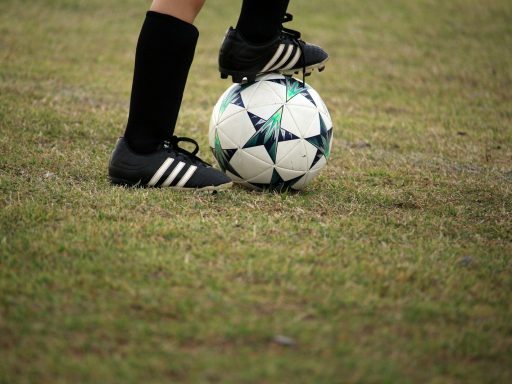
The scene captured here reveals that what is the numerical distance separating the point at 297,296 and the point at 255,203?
1.04 metres

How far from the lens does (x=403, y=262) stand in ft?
8.54

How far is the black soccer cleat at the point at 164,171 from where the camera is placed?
3.34 m

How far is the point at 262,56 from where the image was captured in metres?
3.42

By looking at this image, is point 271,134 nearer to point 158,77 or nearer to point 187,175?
point 187,175

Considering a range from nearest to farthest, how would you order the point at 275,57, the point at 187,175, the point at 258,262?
the point at 258,262, the point at 187,175, the point at 275,57

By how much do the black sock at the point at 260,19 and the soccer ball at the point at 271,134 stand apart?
9.0 inches

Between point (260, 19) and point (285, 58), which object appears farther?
point (285, 58)

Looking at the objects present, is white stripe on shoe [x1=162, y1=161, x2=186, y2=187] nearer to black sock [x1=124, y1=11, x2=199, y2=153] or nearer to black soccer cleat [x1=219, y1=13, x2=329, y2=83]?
black sock [x1=124, y1=11, x2=199, y2=153]

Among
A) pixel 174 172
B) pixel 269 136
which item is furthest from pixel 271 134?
pixel 174 172

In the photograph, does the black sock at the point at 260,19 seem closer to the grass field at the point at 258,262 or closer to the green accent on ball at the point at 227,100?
the green accent on ball at the point at 227,100

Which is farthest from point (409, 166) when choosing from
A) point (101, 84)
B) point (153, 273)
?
point (101, 84)

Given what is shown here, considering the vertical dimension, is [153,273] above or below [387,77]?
below

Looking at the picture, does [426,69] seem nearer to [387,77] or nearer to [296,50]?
[387,77]

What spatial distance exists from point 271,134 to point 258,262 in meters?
1.01
